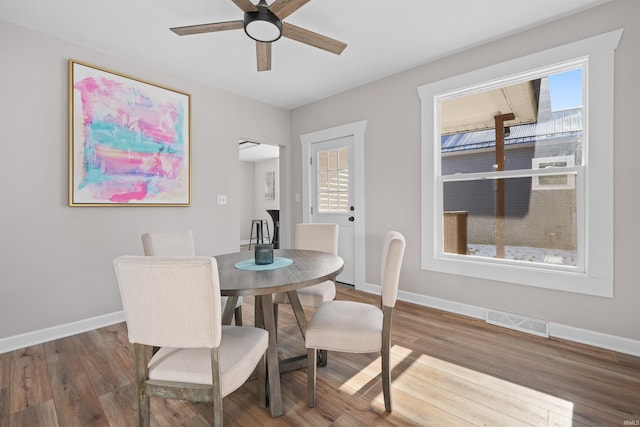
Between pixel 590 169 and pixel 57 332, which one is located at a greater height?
pixel 590 169

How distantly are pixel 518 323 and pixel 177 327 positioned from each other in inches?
110

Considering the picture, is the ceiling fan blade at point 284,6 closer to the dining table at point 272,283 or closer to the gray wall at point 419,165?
the dining table at point 272,283

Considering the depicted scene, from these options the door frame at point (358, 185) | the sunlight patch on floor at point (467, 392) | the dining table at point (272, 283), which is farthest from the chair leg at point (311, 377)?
the door frame at point (358, 185)

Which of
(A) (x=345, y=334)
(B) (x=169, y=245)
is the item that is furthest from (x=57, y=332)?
(A) (x=345, y=334)

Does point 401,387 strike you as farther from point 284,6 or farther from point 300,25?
point 300,25

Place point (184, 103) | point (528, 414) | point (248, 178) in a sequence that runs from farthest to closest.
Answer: point (248, 178) < point (184, 103) < point (528, 414)

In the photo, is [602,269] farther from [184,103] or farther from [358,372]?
[184,103]

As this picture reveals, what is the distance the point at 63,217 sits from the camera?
263 centimetres

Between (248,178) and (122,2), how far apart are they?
677 cm

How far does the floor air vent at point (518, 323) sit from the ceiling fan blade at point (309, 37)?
2.70m

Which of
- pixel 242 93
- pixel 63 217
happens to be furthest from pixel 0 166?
pixel 242 93

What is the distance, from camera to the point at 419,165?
10.7ft

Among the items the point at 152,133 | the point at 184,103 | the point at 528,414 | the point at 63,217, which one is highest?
the point at 184,103

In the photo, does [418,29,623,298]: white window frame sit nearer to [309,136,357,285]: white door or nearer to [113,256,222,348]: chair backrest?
[309,136,357,285]: white door
